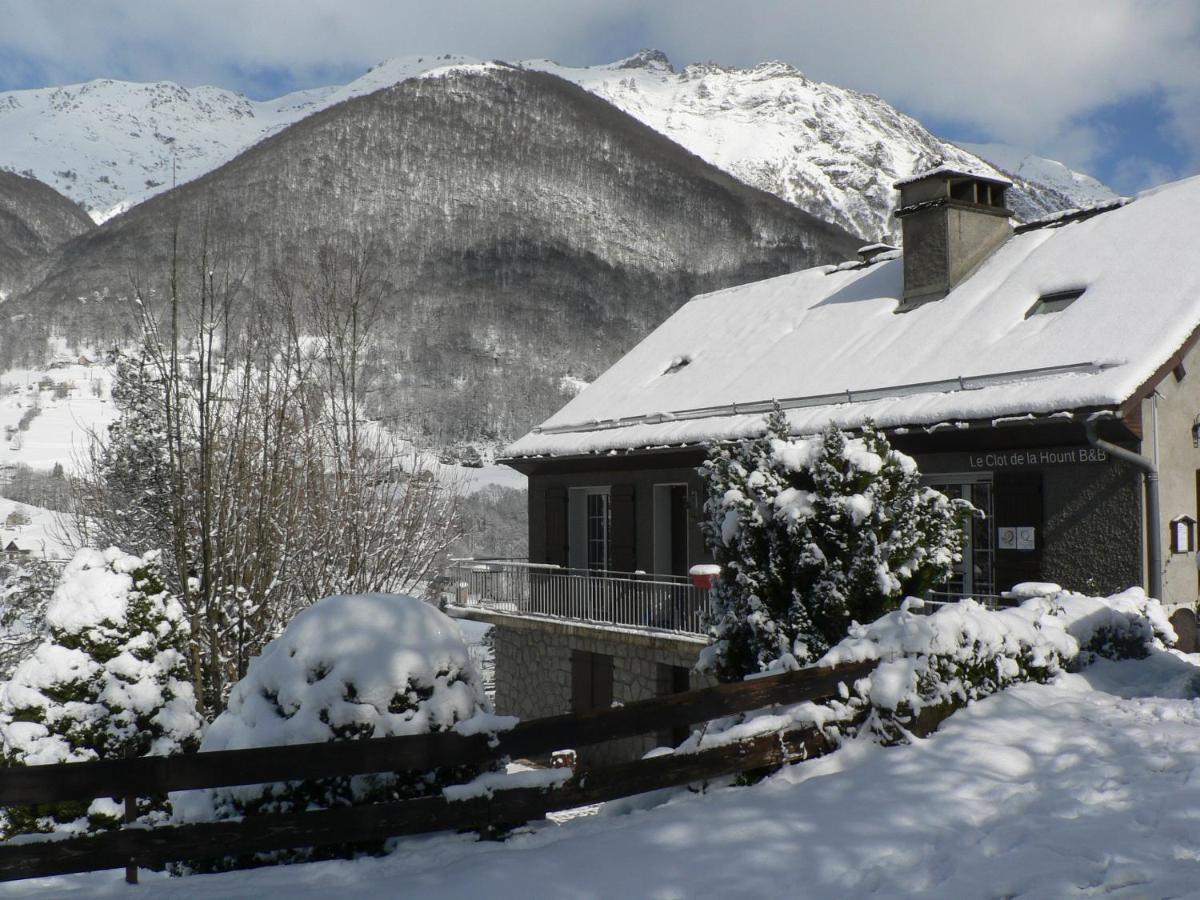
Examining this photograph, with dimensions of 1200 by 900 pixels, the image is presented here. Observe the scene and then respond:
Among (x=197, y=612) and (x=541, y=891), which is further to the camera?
(x=197, y=612)

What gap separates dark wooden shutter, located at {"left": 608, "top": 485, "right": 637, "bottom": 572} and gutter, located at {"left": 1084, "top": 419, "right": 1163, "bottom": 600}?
7793mm

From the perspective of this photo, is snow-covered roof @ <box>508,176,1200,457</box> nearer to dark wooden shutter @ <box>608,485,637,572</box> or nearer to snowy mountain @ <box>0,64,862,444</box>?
dark wooden shutter @ <box>608,485,637,572</box>

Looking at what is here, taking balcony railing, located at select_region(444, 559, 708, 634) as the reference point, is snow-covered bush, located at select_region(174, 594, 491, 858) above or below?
above

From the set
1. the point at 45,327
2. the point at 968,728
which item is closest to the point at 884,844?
the point at 968,728

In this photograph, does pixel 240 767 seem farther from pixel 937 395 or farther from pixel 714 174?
pixel 714 174

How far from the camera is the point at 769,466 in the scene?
29.0 feet

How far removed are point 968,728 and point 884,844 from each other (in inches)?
82.8

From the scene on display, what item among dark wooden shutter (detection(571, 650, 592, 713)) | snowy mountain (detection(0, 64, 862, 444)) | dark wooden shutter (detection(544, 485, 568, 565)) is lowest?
dark wooden shutter (detection(571, 650, 592, 713))

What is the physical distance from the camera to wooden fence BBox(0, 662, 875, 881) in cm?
399

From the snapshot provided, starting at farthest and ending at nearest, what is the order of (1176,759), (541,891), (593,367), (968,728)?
(593,367) < (968,728) < (1176,759) < (541,891)

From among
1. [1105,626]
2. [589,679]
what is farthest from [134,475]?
[1105,626]

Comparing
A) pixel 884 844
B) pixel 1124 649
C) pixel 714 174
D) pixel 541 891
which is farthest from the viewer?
pixel 714 174

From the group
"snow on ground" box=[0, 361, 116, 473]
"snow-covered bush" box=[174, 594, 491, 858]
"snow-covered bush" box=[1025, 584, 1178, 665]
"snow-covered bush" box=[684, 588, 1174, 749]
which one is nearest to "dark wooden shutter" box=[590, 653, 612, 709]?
"snow-covered bush" box=[1025, 584, 1178, 665]

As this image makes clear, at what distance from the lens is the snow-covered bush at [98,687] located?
857 cm
